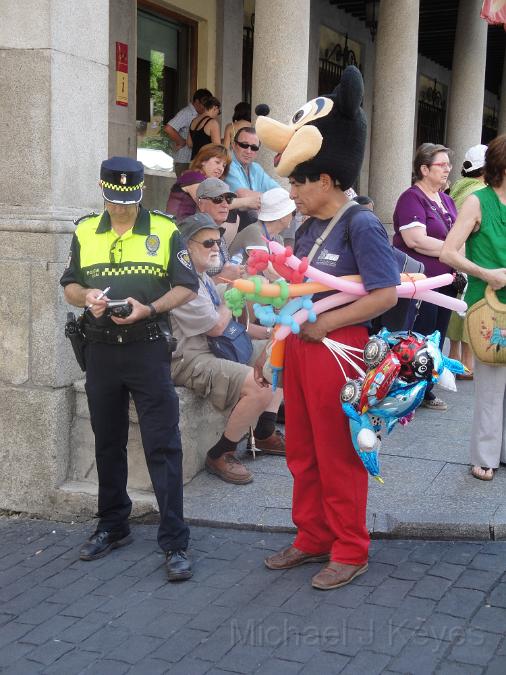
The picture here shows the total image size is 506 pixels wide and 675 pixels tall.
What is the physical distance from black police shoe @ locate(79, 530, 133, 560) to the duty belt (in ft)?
3.38

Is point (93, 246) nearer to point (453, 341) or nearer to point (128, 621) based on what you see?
point (128, 621)

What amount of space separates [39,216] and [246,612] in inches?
100

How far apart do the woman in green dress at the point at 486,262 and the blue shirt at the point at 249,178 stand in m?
2.39

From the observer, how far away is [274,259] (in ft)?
12.6

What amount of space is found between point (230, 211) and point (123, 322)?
2892mm

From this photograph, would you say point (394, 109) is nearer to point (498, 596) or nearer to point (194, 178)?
point (194, 178)

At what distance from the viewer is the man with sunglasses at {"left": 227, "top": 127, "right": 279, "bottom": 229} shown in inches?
280

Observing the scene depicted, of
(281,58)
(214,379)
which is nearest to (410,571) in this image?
(214,379)

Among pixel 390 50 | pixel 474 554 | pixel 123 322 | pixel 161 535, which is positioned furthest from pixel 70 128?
pixel 390 50

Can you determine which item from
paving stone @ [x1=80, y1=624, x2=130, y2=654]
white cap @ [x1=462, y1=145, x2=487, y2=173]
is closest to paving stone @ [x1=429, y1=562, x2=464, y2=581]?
paving stone @ [x1=80, y1=624, x2=130, y2=654]

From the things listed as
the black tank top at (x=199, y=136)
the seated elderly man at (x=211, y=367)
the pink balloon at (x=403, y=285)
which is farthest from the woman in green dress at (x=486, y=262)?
the black tank top at (x=199, y=136)

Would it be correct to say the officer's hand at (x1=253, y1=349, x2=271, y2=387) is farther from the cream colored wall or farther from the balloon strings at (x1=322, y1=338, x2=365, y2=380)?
the cream colored wall

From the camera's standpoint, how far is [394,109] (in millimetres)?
11953

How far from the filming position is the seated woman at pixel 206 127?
9141 millimetres
